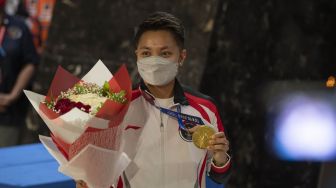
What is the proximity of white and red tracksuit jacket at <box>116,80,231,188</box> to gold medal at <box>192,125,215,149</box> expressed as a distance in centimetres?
16

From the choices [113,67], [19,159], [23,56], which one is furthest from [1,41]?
[19,159]

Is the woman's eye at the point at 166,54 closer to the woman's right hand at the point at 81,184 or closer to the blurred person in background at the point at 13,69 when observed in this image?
the woman's right hand at the point at 81,184

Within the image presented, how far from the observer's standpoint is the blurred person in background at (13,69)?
5309 millimetres

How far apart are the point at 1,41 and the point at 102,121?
122 inches

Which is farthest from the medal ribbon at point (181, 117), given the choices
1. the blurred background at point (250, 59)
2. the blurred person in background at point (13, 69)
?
the blurred person in background at point (13, 69)

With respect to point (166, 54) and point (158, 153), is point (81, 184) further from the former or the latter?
point (166, 54)

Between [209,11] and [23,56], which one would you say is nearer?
[209,11]

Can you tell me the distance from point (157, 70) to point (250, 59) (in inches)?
96.0

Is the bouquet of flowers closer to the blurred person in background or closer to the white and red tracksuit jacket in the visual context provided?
the white and red tracksuit jacket

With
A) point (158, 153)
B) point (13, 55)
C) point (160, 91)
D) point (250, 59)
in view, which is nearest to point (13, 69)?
point (13, 55)

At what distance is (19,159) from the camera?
13.5 feet

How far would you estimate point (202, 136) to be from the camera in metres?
2.63

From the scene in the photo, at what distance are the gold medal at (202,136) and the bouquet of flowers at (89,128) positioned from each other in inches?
11.9

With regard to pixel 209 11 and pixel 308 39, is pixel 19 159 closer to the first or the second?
pixel 209 11
